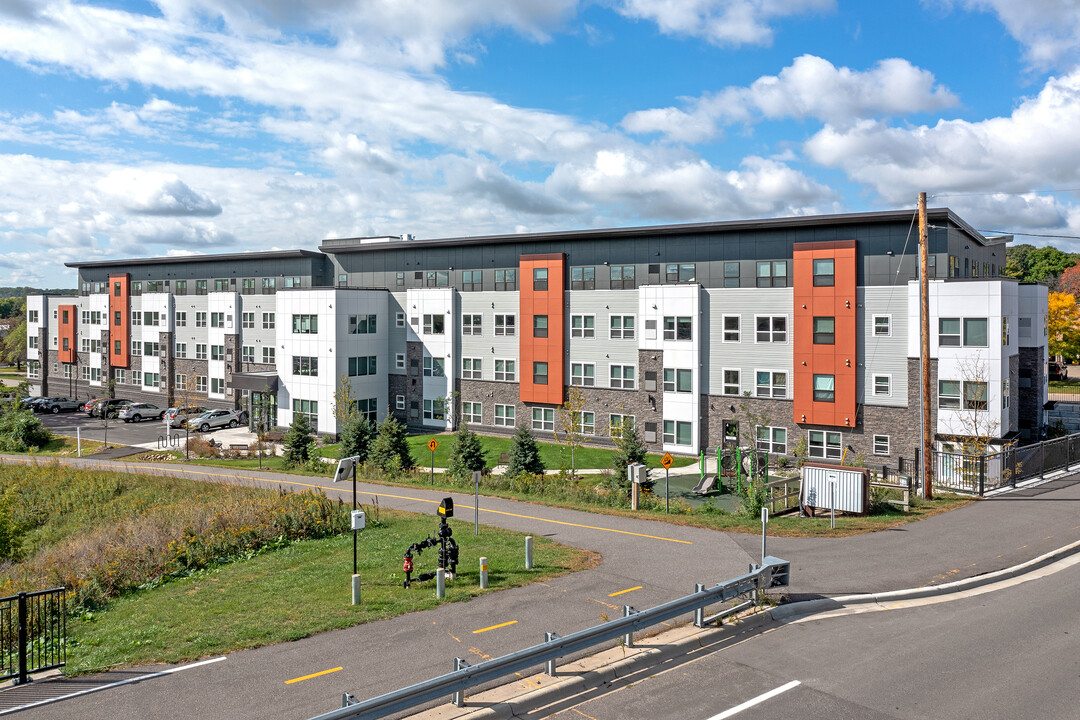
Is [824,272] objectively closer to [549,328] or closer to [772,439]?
[772,439]

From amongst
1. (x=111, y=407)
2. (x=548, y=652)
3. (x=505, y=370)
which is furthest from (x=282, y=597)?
(x=111, y=407)

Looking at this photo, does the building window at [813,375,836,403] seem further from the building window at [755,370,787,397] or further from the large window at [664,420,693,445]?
the large window at [664,420,693,445]

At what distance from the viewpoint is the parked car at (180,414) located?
5619 cm

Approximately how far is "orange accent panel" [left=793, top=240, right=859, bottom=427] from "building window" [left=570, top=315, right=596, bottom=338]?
12.8m

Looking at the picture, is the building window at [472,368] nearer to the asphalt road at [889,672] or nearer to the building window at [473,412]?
the building window at [473,412]

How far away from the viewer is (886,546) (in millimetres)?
18062

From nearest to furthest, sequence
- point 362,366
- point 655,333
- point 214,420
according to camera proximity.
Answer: point 655,333
point 362,366
point 214,420

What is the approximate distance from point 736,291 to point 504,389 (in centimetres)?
1756

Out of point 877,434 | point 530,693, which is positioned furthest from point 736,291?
point 530,693

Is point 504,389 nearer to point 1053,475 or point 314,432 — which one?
point 314,432

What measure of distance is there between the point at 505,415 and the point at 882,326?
81.0 feet

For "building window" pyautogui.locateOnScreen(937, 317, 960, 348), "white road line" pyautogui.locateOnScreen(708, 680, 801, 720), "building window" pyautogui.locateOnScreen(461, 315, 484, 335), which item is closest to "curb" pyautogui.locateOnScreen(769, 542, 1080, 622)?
"white road line" pyautogui.locateOnScreen(708, 680, 801, 720)

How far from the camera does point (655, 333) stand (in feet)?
140

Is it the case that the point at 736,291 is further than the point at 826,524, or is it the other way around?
the point at 736,291
